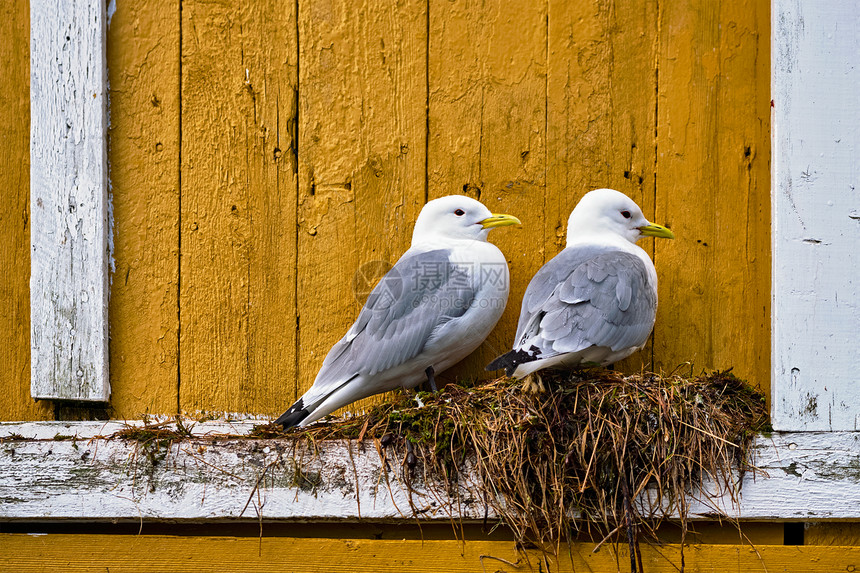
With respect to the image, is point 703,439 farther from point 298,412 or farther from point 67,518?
point 67,518

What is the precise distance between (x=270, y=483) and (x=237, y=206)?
3.39 ft

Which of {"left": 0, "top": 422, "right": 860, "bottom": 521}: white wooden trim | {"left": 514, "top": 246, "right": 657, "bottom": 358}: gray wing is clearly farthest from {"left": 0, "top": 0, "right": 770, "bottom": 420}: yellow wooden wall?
{"left": 0, "top": 422, "right": 860, "bottom": 521}: white wooden trim

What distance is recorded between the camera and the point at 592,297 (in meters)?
2.47

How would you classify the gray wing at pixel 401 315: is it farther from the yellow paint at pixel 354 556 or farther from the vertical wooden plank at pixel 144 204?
the vertical wooden plank at pixel 144 204

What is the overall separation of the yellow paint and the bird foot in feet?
1.51

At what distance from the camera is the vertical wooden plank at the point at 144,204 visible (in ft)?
8.91

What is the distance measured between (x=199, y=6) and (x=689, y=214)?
196 cm

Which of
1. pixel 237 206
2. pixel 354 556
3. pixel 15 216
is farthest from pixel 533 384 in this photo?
pixel 15 216

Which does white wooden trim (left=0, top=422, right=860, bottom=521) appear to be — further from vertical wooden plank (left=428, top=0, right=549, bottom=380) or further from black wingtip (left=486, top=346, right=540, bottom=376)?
vertical wooden plank (left=428, top=0, right=549, bottom=380)

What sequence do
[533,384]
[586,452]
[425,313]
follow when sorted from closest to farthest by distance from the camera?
[586,452] → [533,384] → [425,313]

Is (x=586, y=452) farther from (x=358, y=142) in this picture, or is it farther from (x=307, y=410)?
(x=358, y=142)

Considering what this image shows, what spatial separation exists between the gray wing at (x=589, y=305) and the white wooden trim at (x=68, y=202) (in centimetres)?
147

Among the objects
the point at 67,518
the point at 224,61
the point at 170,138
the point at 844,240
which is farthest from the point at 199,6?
the point at 844,240

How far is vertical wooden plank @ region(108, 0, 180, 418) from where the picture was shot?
271cm
